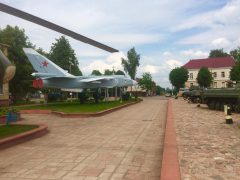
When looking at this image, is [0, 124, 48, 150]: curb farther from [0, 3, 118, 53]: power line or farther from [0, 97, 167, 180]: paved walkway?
Result: [0, 3, 118, 53]: power line

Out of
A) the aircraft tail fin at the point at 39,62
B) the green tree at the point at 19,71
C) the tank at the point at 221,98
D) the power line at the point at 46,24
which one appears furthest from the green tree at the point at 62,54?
the power line at the point at 46,24

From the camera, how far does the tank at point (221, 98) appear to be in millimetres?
22719

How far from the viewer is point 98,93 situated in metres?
35.0

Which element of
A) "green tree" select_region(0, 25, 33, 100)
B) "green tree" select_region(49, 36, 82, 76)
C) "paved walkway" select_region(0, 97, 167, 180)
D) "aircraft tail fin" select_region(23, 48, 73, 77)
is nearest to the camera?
"paved walkway" select_region(0, 97, 167, 180)

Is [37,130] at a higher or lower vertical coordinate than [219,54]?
lower

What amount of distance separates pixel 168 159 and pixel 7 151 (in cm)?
442

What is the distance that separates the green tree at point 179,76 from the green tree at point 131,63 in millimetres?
10359

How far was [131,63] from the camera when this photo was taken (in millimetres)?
96938

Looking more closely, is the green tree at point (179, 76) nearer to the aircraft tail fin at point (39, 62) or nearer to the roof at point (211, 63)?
the roof at point (211, 63)

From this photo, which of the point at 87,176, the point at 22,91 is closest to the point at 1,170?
the point at 87,176

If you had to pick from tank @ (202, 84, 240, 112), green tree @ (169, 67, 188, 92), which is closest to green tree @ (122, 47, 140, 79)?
green tree @ (169, 67, 188, 92)

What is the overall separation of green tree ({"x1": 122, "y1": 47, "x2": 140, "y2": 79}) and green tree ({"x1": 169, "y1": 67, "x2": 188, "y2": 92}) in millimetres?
10359

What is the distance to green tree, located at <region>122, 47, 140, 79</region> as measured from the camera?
317 feet

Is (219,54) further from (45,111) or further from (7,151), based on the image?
(7,151)
